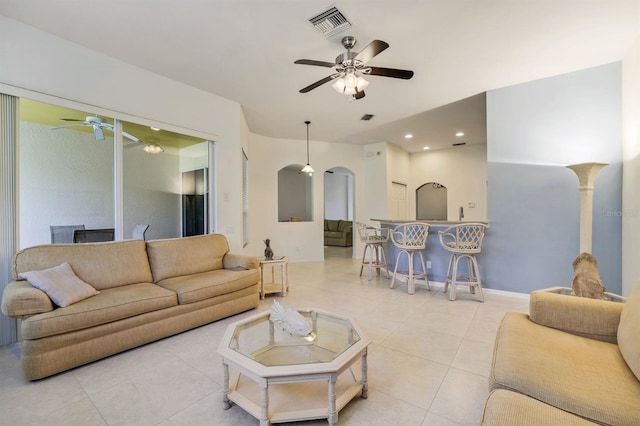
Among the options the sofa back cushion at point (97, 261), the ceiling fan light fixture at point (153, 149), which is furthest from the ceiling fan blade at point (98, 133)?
the sofa back cushion at point (97, 261)

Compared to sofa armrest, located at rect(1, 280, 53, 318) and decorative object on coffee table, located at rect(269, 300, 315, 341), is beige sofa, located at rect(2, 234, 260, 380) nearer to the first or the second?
sofa armrest, located at rect(1, 280, 53, 318)

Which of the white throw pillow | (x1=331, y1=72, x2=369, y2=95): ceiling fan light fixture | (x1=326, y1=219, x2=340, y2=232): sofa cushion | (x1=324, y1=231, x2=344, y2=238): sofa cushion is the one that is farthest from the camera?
(x1=326, y1=219, x2=340, y2=232): sofa cushion

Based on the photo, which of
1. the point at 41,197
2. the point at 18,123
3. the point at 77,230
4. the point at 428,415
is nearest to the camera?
the point at 428,415

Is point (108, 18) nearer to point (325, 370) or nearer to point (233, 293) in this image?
point (233, 293)

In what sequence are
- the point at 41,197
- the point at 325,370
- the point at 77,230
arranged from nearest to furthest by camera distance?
the point at 325,370
the point at 41,197
the point at 77,230

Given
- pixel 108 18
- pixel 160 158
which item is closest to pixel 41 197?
pixel 160 158

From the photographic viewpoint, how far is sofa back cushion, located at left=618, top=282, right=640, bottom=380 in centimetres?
114

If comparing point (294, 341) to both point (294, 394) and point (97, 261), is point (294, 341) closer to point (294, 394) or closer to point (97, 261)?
point (294, 394)

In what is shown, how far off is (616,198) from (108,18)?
5527 mm

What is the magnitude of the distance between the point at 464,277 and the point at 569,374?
293cm

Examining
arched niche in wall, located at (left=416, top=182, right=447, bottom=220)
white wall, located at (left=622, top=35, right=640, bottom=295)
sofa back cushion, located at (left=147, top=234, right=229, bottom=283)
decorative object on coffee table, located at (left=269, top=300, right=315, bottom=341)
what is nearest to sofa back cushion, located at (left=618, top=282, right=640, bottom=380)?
decorative object on coffee table, located at (left=269, top=300, right=315, bottom=341)

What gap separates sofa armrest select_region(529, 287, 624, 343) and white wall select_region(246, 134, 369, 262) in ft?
16.1

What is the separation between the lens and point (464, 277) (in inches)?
153

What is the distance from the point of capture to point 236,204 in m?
4.34
